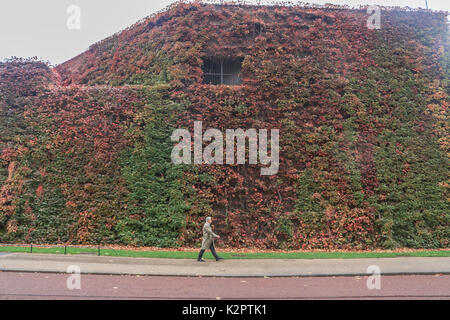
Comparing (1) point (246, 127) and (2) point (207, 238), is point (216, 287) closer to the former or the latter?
(2) point (207, 238)

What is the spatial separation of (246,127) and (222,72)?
3.44 meters

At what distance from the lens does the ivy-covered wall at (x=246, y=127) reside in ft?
45.8

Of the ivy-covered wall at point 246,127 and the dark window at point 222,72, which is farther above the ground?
the dark window at point 222,72

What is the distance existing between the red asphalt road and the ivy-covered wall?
4.71m

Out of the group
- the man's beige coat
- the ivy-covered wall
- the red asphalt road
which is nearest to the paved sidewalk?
the red asphalt road

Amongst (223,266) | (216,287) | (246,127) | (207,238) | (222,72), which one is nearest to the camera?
(216,287)

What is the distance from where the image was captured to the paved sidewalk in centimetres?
962

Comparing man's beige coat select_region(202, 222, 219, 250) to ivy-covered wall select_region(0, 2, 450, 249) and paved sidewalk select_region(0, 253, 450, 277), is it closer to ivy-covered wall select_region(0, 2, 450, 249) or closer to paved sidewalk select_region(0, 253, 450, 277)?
paved sidewalk select_region(0, 253, 450, 277)

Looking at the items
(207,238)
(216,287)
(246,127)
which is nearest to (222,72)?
(246,127)

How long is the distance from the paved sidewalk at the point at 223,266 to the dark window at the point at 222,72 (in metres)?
8.61

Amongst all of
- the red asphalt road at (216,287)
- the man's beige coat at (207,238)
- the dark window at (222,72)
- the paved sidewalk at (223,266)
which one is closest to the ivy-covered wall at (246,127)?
the dark window at (222,72)

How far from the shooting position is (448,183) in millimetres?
15086

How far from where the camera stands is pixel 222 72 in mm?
16641

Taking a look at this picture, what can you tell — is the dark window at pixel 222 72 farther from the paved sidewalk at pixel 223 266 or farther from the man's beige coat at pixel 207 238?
the paved sidewalk at pixel 223 266
